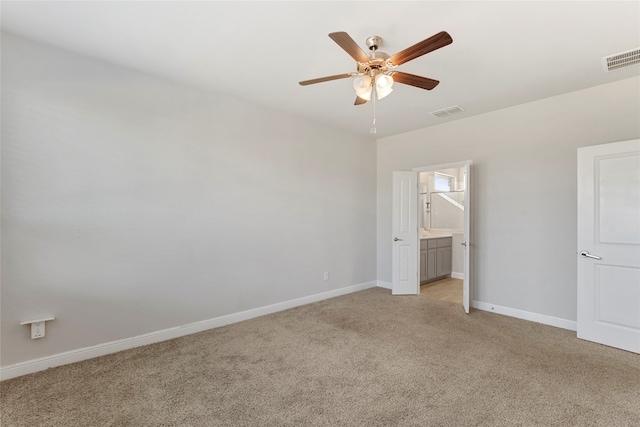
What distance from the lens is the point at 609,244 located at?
3037 mm

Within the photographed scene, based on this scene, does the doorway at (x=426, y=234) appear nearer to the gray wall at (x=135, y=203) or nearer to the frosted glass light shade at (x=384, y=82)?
the gray wall at (x=135, y=203)

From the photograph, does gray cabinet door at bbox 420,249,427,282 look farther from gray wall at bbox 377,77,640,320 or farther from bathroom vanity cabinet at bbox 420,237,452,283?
gray wall at bbox 377,77,640,320

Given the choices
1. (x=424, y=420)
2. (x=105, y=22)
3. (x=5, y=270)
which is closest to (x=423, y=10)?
(x=105, y=22)

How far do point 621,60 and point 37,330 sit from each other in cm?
571

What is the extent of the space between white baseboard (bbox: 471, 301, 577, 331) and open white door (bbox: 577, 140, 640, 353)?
30 centimetres

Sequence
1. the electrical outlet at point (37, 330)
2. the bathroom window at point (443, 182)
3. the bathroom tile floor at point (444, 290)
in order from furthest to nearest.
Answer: the bathroom window at point (443, 182), the bathroom tile floor at point (444, 290), the electrical outlet at point (37, 330)

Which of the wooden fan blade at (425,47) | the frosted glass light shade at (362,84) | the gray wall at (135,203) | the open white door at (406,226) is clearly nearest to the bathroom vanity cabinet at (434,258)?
the open white door at (406,226)

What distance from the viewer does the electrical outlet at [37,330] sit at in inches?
97.3

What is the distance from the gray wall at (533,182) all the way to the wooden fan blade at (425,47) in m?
2.65

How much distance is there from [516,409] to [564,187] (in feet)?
9.01

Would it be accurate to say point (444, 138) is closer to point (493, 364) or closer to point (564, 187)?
point (564, 187)

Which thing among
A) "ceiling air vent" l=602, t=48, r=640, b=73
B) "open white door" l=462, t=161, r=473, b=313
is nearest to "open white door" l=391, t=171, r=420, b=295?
"open white door" l=462, t=161, r=473, b=313

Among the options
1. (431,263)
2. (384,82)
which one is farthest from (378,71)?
(431,263)

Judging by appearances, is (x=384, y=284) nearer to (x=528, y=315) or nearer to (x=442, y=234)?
(x=442, y=234)
